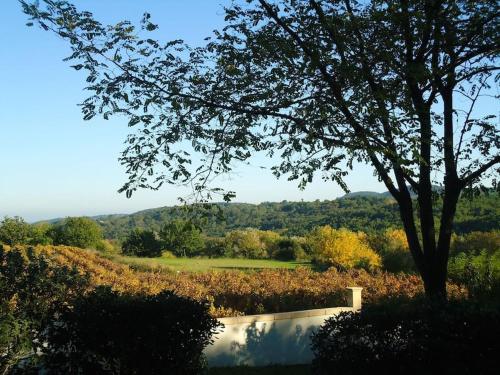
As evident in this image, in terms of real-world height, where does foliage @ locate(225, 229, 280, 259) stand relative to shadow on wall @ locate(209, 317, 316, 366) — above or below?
above

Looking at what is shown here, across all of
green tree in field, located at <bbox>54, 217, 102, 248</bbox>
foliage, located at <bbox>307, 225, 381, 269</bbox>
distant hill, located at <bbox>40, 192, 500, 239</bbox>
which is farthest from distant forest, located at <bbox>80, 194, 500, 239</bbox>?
green tree in field, located at <bbox>54, 217, 102, 248</bbox>

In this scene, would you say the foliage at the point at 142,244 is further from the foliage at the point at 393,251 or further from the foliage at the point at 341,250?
the foliage at the point at 341,250

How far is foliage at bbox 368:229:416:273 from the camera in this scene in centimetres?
1895

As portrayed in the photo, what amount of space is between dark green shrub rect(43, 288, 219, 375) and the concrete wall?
3.20m

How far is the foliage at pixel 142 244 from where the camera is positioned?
41500mm

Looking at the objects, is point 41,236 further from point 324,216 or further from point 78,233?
point 324,216

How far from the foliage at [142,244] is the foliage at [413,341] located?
37792 millimetres

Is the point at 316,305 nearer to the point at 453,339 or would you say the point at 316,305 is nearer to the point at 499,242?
the point at 453,339

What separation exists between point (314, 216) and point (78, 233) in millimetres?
38731

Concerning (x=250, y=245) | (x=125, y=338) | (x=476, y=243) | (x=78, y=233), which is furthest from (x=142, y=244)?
(x=125, y=338)

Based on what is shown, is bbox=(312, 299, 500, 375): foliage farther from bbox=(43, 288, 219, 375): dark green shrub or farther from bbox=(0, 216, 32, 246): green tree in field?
bbox=(0, 216, 32, 246): green tree in field

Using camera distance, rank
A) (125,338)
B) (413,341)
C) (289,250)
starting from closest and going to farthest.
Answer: (413,341) → (125,338) → (289,250)

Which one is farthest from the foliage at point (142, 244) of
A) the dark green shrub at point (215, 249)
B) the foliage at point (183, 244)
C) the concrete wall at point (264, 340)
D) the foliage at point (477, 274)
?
the concrete wall at point (264, 340)

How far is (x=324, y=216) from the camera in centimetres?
6656
